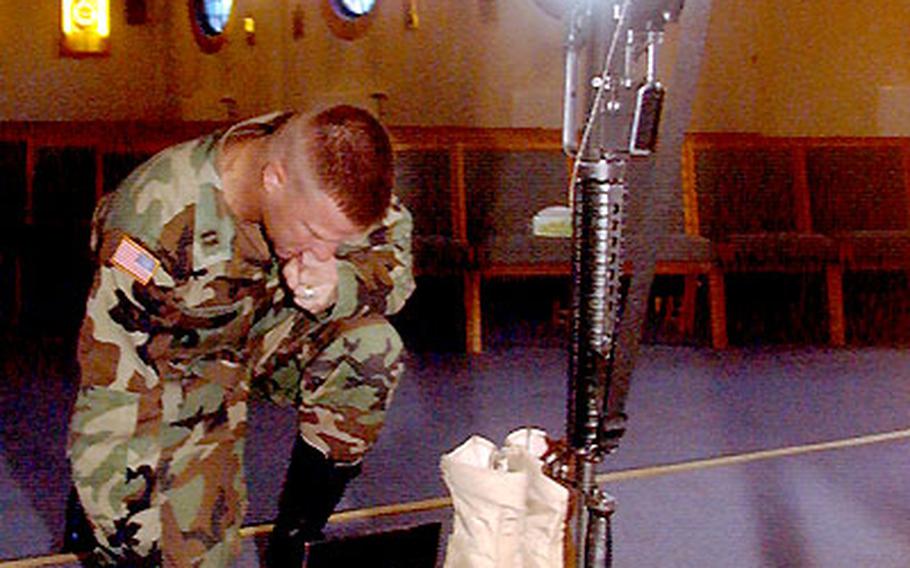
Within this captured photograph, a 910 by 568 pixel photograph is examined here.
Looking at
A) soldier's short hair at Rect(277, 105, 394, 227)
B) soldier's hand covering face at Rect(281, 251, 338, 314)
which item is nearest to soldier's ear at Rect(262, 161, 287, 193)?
soldier's short hair at Rect(277, 105, 394, 227)

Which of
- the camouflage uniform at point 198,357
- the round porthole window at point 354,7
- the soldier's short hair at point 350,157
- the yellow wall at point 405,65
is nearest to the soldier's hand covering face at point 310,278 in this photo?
the camouflage uniform at point 198,357

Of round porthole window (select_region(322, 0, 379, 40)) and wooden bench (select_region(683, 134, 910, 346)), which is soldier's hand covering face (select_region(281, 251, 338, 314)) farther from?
round porthole window (select_region(322, 0, 379, 40))

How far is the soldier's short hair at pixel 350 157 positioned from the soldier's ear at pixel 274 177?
0.07 ft

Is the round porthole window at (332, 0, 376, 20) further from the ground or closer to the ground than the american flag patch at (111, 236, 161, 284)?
further from the ground

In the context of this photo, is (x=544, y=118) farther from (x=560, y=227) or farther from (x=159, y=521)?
(x=159, y=521)

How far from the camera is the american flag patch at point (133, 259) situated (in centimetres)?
157

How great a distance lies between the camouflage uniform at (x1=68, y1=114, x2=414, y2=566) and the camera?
1.62 metres

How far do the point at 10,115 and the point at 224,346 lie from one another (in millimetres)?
4314

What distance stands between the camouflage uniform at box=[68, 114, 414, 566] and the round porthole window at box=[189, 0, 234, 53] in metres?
4.27

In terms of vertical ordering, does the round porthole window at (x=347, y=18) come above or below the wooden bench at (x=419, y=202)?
above

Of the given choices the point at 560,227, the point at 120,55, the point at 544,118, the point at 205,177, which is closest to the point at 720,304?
the point at 560,227

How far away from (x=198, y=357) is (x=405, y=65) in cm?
432

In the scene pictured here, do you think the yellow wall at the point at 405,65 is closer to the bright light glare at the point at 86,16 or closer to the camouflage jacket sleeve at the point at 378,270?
→ the bright light glare at the point at 86,16

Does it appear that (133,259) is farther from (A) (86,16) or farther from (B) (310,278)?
(A) (86,16)
